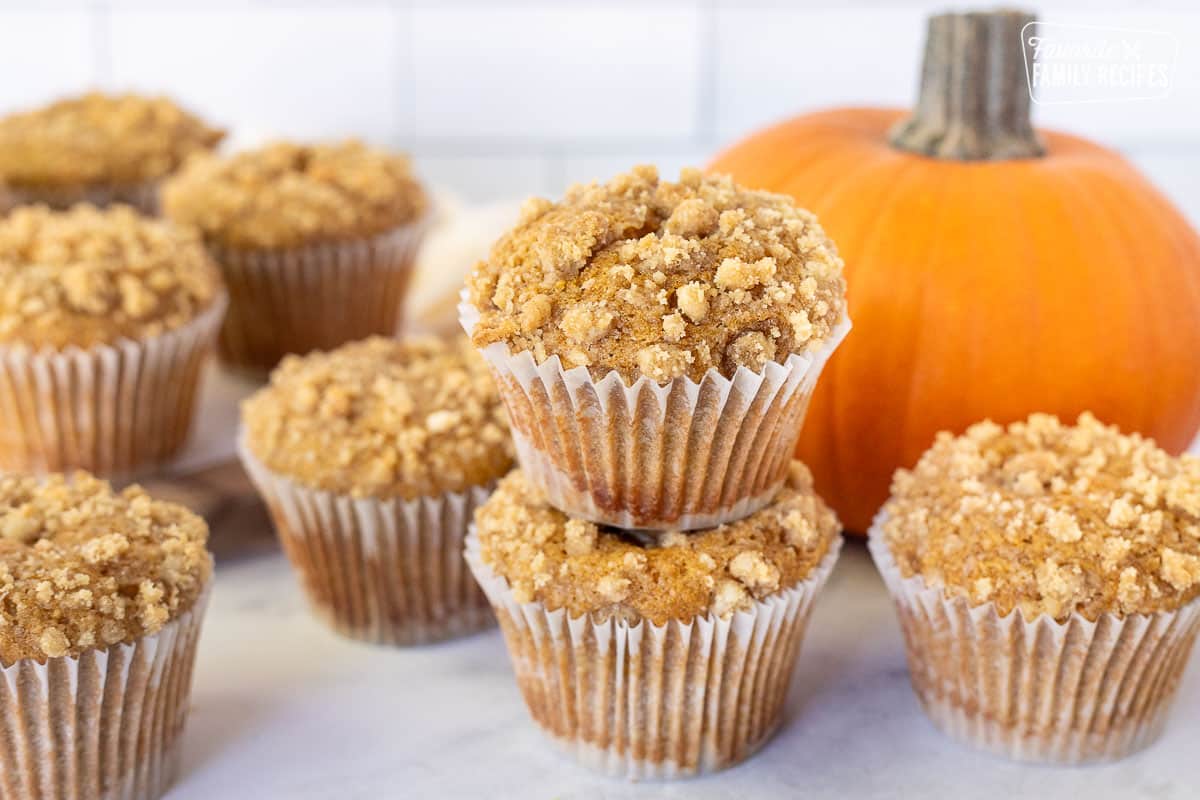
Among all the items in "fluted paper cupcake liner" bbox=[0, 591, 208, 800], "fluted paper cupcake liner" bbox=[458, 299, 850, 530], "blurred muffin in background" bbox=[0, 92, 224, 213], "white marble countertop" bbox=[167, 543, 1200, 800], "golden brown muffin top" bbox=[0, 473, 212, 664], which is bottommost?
"white marble countertop" bbox=[167, 543, 1200, 800]

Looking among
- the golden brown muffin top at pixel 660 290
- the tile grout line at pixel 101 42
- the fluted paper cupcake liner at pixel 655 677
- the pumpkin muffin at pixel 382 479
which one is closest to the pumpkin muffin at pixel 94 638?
the pumpkin muffin at pixel 382 479

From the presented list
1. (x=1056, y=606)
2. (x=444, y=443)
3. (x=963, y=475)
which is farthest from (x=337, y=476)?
(x=1056, y=606)

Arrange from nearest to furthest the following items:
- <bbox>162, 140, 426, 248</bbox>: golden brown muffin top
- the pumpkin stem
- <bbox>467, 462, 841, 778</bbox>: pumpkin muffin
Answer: <bbox>467, 462, 841, 778</bbox>: pumpkin muffin < the pumpkin stem < <bbox>162, 140, 426, 248</bbox>: golden brown muffin top

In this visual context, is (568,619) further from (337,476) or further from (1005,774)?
(1005,774)

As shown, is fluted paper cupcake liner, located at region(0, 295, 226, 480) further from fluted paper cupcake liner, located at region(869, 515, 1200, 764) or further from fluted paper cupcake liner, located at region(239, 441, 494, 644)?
fluted paper cupcake liner, located at region(869, 515, 1200, 764)

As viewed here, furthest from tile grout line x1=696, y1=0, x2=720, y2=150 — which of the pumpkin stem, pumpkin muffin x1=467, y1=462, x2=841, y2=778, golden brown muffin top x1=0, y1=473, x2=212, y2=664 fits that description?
golden brown muffin top x1=0, y1=473, x2=212, y2=664
